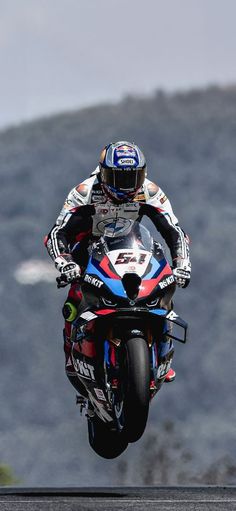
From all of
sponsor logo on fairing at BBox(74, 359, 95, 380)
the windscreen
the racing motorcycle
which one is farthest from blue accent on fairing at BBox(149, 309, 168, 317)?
sponsor logo on fairing at BBox(74, 359, 95, 380)

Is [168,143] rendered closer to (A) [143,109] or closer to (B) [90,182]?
(A) [143,109]

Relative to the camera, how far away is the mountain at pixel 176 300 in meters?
23.5

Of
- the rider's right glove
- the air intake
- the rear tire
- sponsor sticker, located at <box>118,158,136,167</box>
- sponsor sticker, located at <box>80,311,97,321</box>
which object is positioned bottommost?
the rear tire

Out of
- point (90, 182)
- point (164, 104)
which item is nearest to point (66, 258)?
point (90, 182)

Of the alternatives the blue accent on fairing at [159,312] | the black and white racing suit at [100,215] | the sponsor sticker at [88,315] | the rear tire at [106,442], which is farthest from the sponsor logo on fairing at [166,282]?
the rear tire at [106,442]

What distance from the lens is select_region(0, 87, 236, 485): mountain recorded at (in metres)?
23.5

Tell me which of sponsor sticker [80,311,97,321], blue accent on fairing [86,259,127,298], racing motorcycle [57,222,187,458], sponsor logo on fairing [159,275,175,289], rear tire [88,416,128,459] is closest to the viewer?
racing motorcycle [57,222,187,458]

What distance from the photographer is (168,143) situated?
80.4 metres

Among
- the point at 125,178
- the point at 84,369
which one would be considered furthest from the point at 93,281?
the point at 125,178

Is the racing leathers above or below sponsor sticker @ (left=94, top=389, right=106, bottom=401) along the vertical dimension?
above

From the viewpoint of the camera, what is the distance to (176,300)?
52250 millimetres

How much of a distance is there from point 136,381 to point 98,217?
2.49 metres

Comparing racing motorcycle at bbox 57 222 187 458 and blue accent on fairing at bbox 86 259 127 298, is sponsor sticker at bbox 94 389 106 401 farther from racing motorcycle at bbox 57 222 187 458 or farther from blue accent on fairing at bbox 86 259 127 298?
blue accent on fairing at bbox 86 259 127 298

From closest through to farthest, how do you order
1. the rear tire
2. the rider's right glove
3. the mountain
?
the rider's right glove
the rear tire
the mountain
